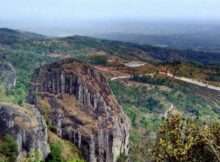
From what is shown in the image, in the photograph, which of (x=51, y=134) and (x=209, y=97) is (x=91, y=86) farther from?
(x=209, y=97)

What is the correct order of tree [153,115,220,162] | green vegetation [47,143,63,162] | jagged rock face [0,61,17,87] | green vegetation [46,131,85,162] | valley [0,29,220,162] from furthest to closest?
jagged rock face [0,61,17,87] < valley [0,29,220,162] < green vegetation [46,131,85,162] < green vegetation [47,143,63,162] < tree [153,115,220,162]

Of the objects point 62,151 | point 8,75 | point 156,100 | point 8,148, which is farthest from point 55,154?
point 8,75

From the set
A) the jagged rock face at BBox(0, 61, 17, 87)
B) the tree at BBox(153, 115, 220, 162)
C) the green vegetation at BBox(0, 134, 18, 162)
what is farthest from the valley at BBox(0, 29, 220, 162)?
the green vegetation at BBox(0, 134, 18, 162)

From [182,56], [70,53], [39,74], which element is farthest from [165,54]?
[39,74]

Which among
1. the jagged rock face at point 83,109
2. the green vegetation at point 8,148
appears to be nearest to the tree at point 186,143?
the green vegetation at point 8,148

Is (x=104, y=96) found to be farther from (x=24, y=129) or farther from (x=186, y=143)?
(x=186, y=143)

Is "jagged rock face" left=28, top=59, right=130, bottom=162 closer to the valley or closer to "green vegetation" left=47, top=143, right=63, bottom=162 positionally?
the valley
